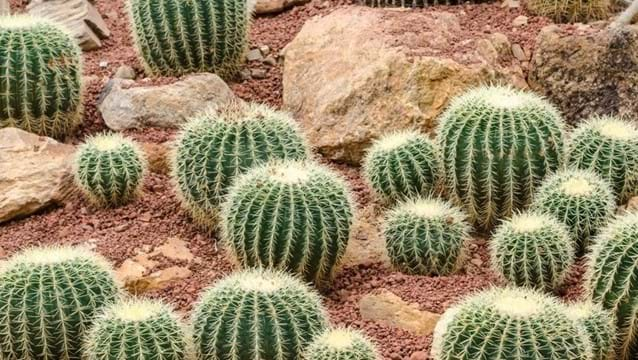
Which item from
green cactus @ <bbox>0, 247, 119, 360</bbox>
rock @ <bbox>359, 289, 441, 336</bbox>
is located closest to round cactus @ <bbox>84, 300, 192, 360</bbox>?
green cactus @ <bbox>0, 247, 119, 360</bbox>

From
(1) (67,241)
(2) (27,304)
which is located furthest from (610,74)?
(2) (27,304)

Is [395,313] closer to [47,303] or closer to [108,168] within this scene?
[47,303]

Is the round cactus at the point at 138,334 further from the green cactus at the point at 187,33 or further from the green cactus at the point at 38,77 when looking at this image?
the green cactus at the point at 187,33

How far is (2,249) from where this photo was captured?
7328mm

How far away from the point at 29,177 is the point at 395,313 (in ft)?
7.65

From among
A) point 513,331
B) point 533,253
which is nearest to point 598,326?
point 533,253

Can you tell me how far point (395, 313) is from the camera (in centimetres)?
653

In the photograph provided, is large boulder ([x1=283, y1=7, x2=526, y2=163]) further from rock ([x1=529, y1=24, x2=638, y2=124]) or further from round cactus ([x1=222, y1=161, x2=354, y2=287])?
round cactus ([x1=222, y1=161, x2=354, y2=287])

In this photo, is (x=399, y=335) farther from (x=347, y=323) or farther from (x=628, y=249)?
(x=628, y=249)

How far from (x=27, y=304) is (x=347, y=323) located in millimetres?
1437

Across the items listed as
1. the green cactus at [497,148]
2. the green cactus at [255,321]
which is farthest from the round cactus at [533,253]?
the green cactus at [255,321]

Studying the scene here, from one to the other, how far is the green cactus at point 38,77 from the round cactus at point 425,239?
231 centimetres

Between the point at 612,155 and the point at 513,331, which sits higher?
the point at 513,331

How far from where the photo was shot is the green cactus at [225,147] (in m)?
7.20
